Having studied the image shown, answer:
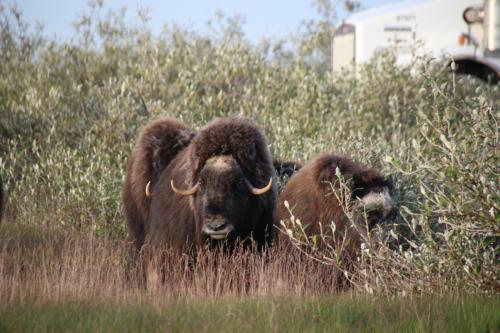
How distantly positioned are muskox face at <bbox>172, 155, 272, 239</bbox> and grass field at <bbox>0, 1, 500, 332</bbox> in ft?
0.78

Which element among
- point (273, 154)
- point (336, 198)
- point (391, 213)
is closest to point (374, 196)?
point (391, 213)

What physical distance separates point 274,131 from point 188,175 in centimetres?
447

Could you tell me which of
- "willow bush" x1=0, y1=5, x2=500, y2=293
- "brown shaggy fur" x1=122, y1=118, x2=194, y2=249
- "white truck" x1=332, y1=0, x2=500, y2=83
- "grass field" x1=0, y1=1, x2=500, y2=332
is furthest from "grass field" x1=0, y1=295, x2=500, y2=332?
"white truck" x1=332, y1=0, x2=500, y2=83

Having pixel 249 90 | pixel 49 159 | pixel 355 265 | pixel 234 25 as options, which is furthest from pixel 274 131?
pixel 234 25

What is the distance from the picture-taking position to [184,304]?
532 centimetres

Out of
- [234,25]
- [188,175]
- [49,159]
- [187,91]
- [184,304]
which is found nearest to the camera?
[184,304]

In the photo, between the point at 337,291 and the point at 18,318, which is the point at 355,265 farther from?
the point at 18,318

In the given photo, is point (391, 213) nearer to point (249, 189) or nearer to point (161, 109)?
point (249, 189)

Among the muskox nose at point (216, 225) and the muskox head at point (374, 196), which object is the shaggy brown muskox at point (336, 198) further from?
the muskox nose at point (216, 225)

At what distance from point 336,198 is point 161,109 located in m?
4.93

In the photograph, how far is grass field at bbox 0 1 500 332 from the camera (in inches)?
201

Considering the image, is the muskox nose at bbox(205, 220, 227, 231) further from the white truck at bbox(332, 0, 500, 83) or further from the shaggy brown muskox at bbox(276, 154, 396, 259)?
the white truck at bbox(332, 0, 500, 83)

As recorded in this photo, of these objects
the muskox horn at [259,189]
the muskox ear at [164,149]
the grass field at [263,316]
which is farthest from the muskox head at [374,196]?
the muskox ear at [164,149]

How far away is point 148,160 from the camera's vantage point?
829 cm
